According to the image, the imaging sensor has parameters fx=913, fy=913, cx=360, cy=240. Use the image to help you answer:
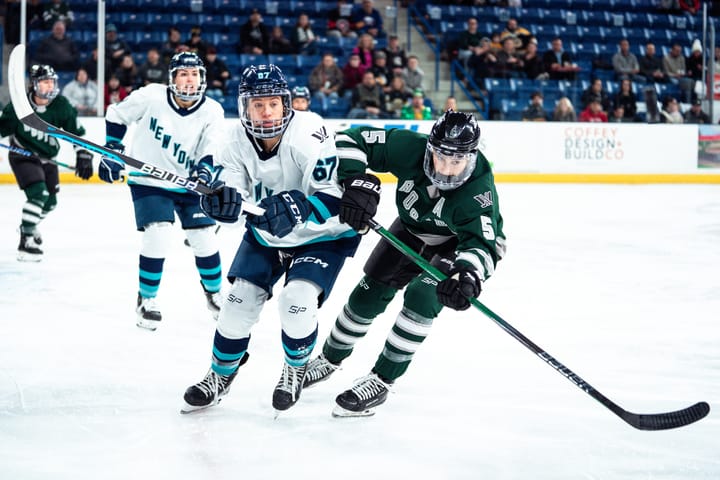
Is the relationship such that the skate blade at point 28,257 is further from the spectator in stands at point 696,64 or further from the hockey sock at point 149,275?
the spectator in stands at point 696,64

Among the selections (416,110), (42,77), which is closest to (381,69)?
(416,110)

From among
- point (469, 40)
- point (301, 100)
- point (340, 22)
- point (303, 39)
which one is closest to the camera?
point (301, 100)

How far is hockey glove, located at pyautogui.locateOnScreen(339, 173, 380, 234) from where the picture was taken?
2.59 metres

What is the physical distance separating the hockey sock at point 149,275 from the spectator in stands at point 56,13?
269 inches

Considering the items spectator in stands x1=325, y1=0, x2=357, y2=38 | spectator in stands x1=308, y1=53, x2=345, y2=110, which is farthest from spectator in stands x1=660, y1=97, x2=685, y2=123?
spectator in stands x1=325, y1=0, x2=357, y2=38

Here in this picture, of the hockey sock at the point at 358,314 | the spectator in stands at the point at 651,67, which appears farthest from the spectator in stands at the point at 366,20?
the hockey sock at the point at 358,314

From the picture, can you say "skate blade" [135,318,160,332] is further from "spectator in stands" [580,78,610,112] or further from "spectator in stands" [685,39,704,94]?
"spectator in stands" [685,39,704,94]

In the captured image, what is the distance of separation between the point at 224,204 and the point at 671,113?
909 centimetres

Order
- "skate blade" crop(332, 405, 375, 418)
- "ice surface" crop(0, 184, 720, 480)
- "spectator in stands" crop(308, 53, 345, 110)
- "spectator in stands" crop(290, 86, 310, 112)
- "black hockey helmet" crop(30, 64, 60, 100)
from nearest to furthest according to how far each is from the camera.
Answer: "ice surface" crop(0, 184, 720, 480) → "skate blade" crop(332, 405, 375, 418) → "black hockey helmet" crop(30, 64, 60, 100) → "spectator in stands" crop(290, 86, 310, 112) → "spectator in stands" crop(308, 53, 345, 110)

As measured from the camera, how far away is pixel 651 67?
473 inches

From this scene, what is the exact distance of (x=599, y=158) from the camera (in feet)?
33.8

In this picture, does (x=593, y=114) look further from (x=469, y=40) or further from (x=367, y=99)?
(x=367, y=99)

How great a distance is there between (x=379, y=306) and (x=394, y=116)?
23.7 feet

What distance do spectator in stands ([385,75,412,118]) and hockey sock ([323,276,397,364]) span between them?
7.20 m
